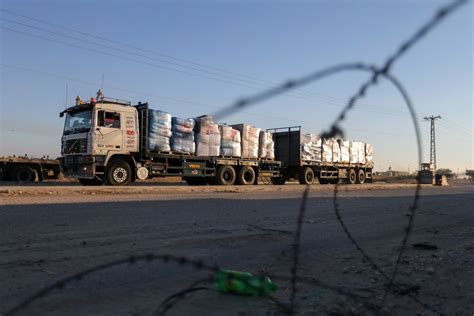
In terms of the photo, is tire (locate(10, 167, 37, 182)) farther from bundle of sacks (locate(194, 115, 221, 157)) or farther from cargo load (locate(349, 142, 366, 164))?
cargo load (locate(349, 142, 366, 164))

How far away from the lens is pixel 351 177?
3253 cm

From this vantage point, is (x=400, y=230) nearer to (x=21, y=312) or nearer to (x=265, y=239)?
(x=265, y=239)

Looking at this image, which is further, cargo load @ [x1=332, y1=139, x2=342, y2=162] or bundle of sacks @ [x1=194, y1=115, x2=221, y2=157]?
cargo load @ [x1=332, y1=139, x2=342, y2=162]

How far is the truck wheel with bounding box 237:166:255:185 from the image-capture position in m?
23.7

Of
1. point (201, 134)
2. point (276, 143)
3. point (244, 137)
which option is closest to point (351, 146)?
point (276, 143)

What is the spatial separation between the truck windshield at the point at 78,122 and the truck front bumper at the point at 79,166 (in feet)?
3.51

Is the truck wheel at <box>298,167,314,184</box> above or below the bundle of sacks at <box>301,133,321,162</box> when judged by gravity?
below

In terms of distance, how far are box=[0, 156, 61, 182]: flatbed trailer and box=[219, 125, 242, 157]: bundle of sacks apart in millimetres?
10485

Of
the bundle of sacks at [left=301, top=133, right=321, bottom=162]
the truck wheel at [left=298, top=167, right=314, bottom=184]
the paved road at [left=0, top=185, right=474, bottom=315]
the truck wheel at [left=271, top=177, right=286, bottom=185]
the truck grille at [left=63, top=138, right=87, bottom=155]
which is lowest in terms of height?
the paved road at [left=0, top=185, right=474, bottom=315]

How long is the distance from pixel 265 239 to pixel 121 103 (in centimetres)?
1257

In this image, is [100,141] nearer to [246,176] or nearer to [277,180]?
[246,176]

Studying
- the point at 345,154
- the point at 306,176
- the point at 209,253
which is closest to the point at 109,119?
the point at 209,253

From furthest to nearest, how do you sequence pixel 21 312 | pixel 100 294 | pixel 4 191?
pixel 4 191, pixel 100 294, pixel 21 312

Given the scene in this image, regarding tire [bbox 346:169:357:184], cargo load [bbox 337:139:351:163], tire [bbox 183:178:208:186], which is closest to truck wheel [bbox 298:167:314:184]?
cargo load [bbox 337:139:351:163]
